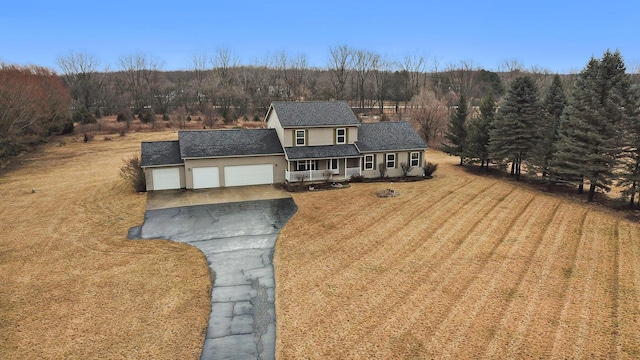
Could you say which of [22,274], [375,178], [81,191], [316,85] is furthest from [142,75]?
[22,274]

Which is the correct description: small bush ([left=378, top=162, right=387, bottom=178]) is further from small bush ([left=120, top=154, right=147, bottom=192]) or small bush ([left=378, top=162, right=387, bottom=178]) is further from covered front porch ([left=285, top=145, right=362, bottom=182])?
small bush ([left=120, top=154, right=147, bottom=192])

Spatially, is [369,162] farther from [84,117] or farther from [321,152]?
[84,117]

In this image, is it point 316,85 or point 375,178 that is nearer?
point 375,178

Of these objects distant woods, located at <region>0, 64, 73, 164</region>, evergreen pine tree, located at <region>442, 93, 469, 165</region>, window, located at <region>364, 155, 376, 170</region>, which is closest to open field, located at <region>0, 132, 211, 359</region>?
window, located at <region>364, 155, 376, 170</region>

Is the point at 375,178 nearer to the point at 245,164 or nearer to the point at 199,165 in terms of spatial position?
the point at 245,164

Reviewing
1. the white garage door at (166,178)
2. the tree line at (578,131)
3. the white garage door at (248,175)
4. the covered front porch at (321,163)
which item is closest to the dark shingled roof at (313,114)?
→ the covered front porch at (321,163)

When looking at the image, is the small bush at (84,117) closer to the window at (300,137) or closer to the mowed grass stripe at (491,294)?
the window at (300,137)
